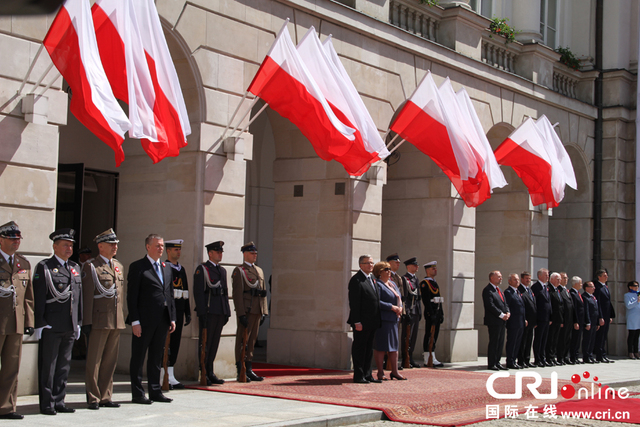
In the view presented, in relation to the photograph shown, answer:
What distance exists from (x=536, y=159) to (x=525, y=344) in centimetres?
352

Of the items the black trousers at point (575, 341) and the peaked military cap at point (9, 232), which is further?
the black trousers at point (575, 341)

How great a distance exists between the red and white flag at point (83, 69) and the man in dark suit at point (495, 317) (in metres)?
7.94

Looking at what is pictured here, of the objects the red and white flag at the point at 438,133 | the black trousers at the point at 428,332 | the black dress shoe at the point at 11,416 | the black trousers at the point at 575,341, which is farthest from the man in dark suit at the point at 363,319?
the black trousers at the point at 575,341

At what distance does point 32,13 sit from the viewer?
31.5ft

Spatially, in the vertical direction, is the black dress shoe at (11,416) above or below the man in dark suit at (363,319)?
below

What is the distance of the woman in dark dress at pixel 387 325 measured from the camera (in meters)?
11.9

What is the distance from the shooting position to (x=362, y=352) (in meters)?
11.8

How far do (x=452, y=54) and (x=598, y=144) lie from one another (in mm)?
7039

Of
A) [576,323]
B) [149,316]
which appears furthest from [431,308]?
[149,316]

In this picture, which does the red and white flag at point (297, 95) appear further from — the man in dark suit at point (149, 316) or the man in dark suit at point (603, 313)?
the man in dark suit at point (603, 313)

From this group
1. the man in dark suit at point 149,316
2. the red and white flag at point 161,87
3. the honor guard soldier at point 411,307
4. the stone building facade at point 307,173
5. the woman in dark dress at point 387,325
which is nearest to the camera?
the man in dark suit at point 149,316

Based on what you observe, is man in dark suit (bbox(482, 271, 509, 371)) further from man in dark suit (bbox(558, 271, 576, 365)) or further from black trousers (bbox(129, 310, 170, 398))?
black trousers (bbox(129, 310, 170, 398))

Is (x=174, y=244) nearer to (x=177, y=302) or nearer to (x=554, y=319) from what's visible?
(x=177, y=302)

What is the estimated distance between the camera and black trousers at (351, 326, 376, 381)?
11.7 metres
